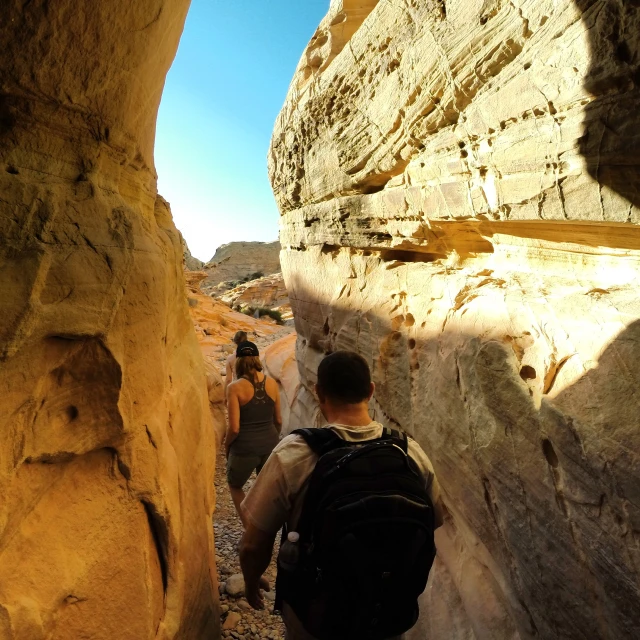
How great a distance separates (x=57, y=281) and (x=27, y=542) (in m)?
0.99

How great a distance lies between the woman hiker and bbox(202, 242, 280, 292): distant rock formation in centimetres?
3103

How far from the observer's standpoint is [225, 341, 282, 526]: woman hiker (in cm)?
341

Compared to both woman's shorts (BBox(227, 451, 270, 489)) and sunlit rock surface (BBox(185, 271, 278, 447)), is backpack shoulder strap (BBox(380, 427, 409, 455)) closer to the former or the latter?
woman's shorts (BBox(227, 451, 270, 489))

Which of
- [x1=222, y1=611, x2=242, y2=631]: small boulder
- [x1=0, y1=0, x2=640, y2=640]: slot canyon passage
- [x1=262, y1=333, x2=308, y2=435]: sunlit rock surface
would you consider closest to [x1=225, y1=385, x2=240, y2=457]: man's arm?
[x1=0, y1=0, x2=640, y2=640]: slot canyon passage

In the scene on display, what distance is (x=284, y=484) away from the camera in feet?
4.84

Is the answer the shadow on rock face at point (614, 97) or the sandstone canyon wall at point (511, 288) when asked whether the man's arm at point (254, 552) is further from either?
the shadow on rock face at point (614, 97)

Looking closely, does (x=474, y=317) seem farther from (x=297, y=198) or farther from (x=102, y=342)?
(x=297, y=198)

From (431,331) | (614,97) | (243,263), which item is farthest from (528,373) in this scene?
(243,263)

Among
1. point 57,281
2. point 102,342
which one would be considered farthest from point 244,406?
point 57,281

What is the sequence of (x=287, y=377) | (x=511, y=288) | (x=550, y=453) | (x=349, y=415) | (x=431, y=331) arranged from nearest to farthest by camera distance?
(x=349, y=415), (x=550, y=453), (x=511, y=288), (x=431, y=331), (x=287, y=377)

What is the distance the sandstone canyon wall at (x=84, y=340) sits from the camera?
1482mm

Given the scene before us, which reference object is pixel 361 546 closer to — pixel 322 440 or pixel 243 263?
pixel 322 440

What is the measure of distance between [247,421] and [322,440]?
81.7 inches

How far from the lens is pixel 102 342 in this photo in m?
1.73
